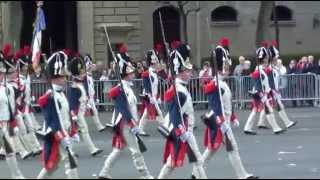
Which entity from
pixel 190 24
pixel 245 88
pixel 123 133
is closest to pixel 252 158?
pixel 123 133

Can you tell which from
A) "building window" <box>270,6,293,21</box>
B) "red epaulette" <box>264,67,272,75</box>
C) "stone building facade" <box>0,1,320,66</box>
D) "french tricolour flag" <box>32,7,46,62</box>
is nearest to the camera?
"french tricolour flag" <box>32,7,46,62</box>

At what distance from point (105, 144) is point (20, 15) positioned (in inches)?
843

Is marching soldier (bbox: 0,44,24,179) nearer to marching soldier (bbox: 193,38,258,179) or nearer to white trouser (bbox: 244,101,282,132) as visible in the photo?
marching soldier (bbox: 193,38,258,179)

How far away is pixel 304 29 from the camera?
4247 cm

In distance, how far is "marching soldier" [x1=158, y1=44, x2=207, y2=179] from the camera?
12648 mm

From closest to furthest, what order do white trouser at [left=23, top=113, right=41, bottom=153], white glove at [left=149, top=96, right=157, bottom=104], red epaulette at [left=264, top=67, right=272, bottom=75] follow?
white trouser at [left=23, top=113, right=41, bottom=153], red epaulette at [left=264, top=67, right=272, bottom=75], white glove at [left=149, top=96, right=157, bottom=104]

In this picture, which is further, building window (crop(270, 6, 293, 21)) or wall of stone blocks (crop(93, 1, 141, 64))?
building window (crop(270, 6, 293, 21))

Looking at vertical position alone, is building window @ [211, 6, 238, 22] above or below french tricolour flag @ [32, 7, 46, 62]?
above

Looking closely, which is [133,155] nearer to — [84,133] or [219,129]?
[219,129]

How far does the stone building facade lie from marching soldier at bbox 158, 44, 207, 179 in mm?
26068

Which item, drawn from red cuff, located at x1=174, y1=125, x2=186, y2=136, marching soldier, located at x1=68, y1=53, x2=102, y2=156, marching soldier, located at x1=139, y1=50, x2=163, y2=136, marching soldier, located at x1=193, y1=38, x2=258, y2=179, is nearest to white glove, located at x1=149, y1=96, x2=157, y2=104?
marching soldier, located at x1=139, y1=50, x2=163, y2=136

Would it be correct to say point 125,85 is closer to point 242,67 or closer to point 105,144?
point 105,144

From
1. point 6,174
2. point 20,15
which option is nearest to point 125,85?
point 6,174

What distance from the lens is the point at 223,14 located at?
42125mm
